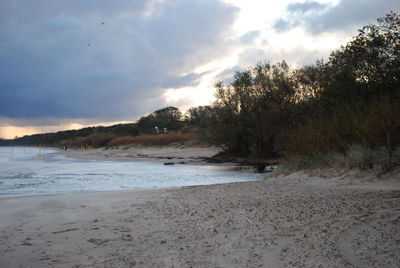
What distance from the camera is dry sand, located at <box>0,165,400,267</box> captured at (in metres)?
4.15

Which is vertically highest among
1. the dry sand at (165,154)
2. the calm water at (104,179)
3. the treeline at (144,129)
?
the treeline at (144,129)

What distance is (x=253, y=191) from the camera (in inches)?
367

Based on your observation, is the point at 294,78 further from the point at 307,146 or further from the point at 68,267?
the point at 68,267

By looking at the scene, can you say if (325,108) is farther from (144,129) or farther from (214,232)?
(144,129)

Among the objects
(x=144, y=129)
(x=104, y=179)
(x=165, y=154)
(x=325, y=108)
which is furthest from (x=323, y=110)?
(x=144, y=129)

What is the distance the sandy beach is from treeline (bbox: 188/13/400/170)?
504cm

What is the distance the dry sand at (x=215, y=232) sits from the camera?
415 centimetres

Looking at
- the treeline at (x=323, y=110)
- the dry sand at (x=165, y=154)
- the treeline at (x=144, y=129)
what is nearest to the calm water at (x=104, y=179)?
the treeline at (x=323, y=110)

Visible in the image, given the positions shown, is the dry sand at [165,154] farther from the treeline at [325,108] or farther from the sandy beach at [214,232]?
the sandy beach at [214,232]

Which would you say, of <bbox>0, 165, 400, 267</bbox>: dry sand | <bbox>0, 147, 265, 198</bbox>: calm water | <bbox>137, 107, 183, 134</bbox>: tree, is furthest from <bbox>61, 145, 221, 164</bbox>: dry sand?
<bbox>137, 107, 183, 134</bbox>: tree

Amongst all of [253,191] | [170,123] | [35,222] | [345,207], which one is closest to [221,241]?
[345,207]

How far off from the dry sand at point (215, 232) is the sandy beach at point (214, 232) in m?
0.01

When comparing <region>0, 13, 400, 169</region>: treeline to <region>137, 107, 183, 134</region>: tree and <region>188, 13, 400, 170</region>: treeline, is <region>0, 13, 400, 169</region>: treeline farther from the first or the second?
<region>137, 107, 183, 134</region>: tree

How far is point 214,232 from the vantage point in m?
5.26
